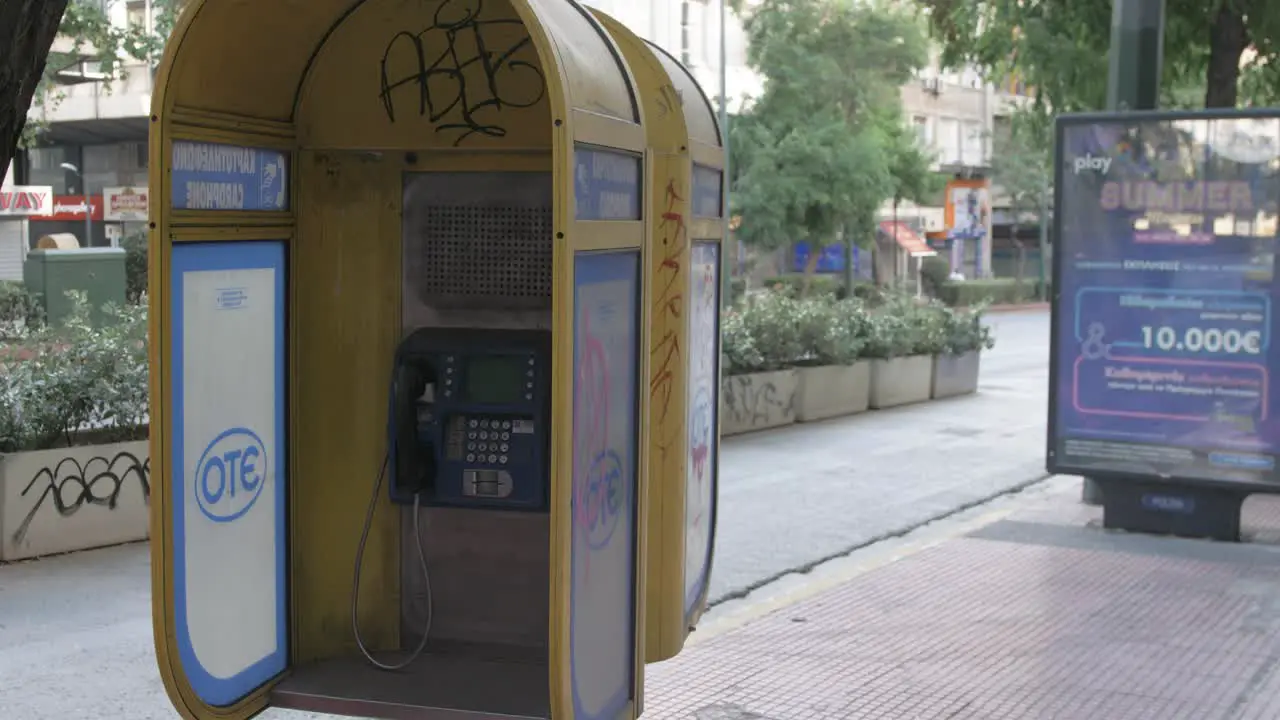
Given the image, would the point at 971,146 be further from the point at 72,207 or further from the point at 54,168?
the point at 72,207

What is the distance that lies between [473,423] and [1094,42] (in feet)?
28.5

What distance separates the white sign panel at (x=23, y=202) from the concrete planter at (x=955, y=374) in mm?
15971

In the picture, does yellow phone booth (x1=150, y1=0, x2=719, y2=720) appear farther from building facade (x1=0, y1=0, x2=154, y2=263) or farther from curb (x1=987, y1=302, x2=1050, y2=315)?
curb (x1=987, y1=302, x2=1050, y2=315)

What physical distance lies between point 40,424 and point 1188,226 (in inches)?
256

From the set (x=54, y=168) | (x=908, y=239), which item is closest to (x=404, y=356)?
(x=54, y=168)

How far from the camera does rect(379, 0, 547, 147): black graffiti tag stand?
457 centimetres

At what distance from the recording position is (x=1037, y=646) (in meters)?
6.54

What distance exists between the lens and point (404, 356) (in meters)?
4.43

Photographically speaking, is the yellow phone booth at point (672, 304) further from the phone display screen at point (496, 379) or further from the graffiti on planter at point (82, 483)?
the graffiti on planter at point (82, 483)

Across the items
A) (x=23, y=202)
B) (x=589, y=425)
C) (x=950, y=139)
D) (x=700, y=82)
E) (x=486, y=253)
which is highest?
(x=950, y=139)

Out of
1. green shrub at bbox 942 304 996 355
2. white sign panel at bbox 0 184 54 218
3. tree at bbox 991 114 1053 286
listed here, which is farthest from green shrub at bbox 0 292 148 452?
tree at bbox 991 114 1053 286

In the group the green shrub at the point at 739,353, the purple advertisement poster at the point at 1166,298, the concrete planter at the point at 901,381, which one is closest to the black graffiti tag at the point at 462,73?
the purple advertisement poster at the point at 1166,298

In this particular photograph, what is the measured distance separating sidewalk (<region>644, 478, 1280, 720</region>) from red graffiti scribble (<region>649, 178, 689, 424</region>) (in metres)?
1.23

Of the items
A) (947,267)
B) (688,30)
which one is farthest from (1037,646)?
(947,267)
